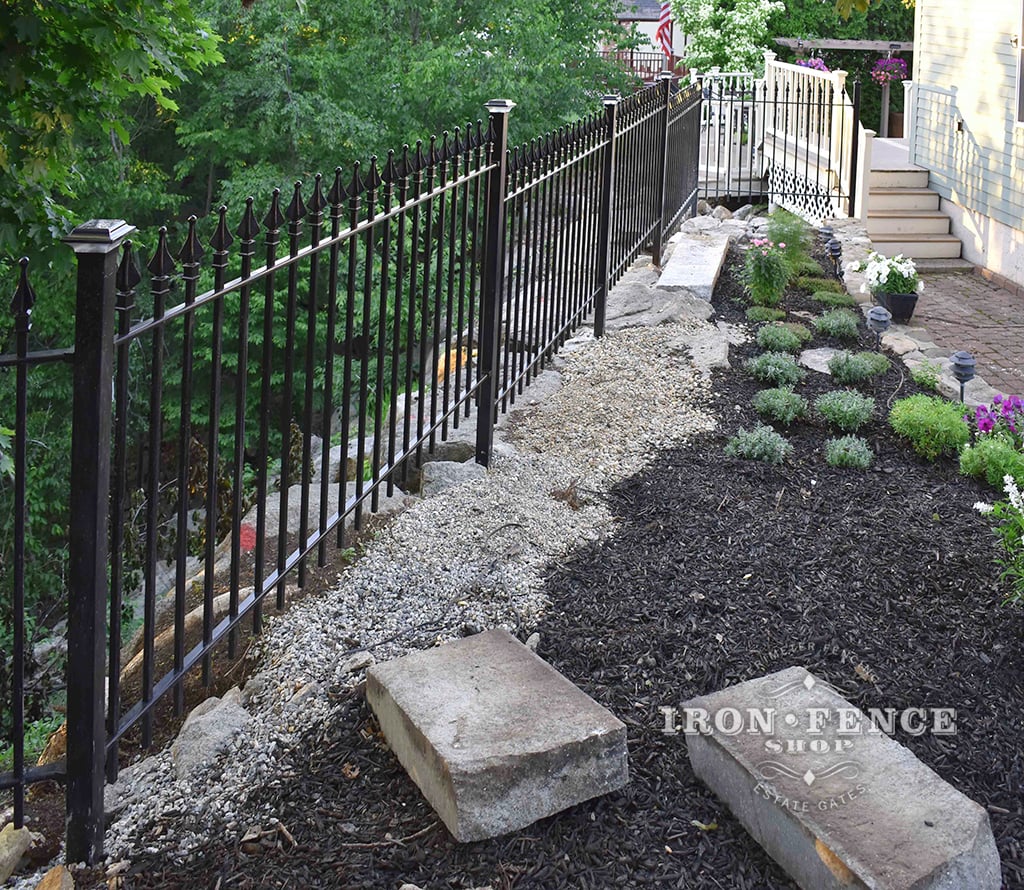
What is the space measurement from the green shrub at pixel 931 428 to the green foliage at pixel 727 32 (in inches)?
708

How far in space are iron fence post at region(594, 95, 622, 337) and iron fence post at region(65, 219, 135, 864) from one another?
5233 millimetres

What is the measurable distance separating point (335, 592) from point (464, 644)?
741 millimetres

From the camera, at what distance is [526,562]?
4.45 meters

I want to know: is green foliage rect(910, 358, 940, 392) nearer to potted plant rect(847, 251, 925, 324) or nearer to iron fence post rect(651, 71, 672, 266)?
potted plant rect(847, 251, 925, 324)

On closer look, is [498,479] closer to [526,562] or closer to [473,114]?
[526,562]

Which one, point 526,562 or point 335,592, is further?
point 526,562

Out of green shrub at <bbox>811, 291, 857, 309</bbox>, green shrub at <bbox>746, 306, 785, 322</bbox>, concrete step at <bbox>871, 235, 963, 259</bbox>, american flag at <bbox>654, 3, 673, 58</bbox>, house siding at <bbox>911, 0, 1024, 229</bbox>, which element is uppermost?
american flag at <bbox>654, 3, 673, 58</bbox>

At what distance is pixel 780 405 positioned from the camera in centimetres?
638

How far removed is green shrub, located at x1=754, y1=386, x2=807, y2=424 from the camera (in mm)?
6363

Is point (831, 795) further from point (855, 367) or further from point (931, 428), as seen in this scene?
point (855, 367)

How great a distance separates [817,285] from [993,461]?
4437 millimetres

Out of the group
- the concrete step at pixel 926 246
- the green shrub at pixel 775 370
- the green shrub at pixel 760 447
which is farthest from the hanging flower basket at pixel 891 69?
the green shrub at pixel 760 447

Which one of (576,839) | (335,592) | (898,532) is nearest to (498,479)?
(335,592)

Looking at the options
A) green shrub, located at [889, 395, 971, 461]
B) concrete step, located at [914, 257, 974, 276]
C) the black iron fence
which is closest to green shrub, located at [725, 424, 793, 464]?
green shrub, located at [889, 395, 971, 461]
